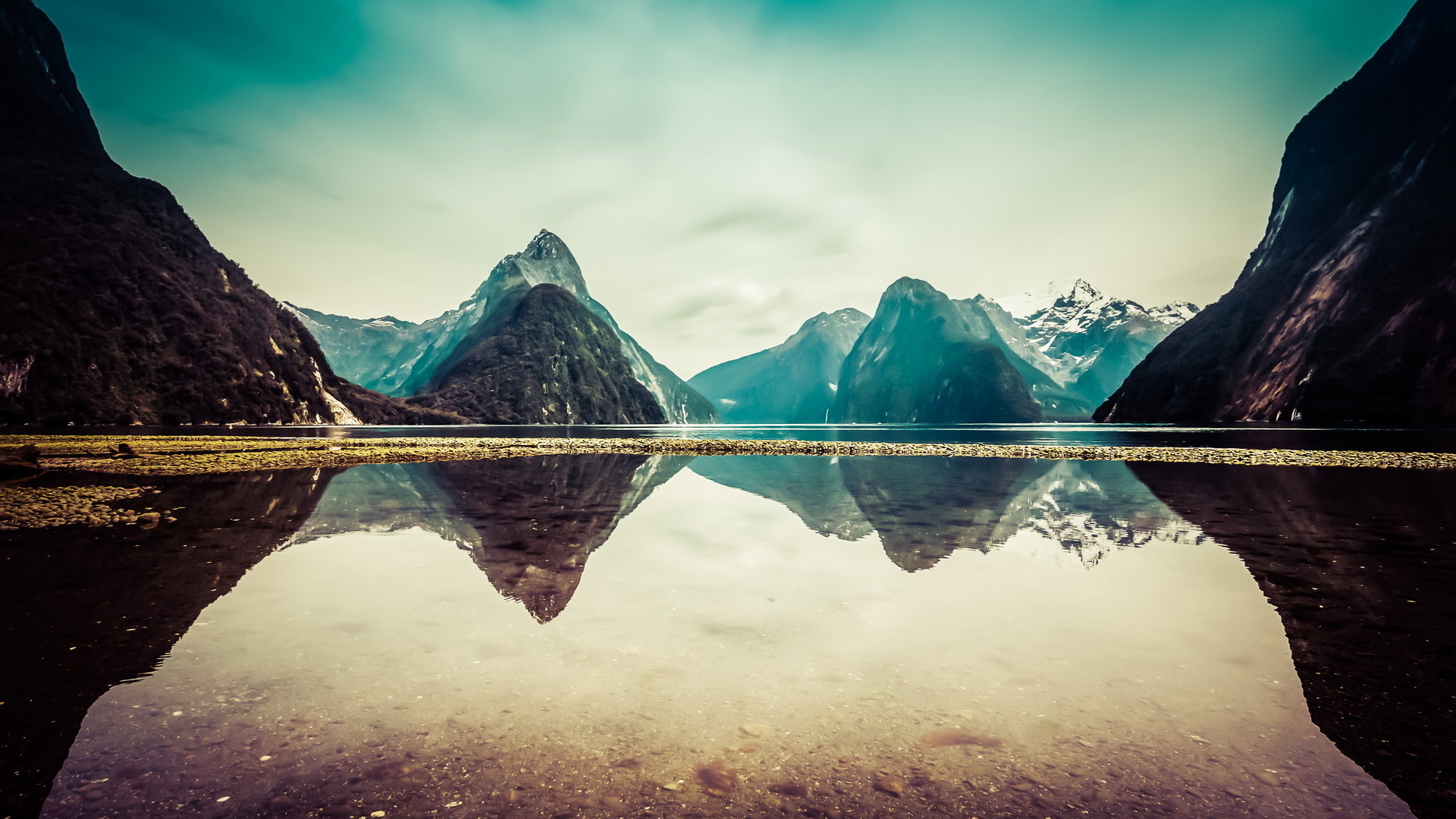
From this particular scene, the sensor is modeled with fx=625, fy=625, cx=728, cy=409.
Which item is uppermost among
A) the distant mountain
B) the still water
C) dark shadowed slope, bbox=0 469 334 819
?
the distant mountain

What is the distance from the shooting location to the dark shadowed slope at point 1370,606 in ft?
21.4

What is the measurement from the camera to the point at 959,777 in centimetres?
592

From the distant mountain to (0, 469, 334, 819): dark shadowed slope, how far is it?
163m

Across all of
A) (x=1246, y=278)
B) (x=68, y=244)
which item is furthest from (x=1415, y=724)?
(x=1246, y=278)

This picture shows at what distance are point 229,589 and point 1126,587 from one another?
18.5 meters

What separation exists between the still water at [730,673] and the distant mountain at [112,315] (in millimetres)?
171766

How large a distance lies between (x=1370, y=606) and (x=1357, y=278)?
182 meters

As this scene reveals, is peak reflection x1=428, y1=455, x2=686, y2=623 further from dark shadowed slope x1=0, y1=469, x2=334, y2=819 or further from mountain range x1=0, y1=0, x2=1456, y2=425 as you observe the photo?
mountain range x1=0, y1=0, x2=1456, y2=425

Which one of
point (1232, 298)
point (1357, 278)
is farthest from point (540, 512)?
point (1232, 298)

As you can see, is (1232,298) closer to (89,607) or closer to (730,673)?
(730,673)

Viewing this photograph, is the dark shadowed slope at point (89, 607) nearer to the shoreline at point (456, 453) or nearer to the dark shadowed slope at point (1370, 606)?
the dark shadowed slope at point (1370, 606)

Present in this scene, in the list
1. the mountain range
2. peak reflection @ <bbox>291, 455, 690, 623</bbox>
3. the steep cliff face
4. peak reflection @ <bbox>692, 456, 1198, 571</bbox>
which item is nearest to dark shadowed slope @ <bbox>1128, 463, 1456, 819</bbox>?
peak reflection @ <bbox>692, 456, 1198, 571</bbox>

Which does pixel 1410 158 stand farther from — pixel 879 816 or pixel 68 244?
pixel 68 244

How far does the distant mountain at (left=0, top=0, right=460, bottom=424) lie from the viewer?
133875mm
